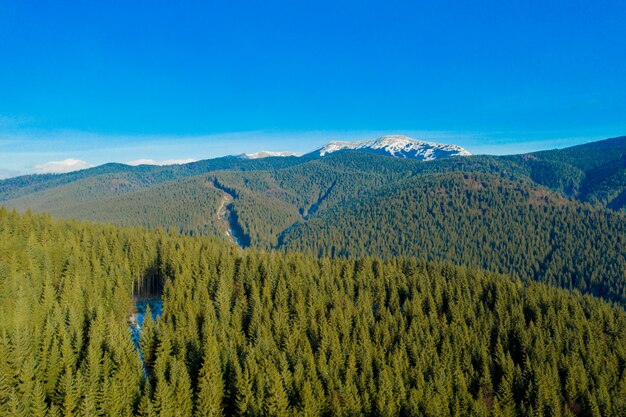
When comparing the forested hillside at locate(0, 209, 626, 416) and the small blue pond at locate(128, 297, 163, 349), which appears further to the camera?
the small blue pond at locate(128, 297, 163, 349)

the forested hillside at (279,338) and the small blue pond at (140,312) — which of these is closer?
the forested hillside at (279,338)

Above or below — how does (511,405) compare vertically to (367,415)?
below

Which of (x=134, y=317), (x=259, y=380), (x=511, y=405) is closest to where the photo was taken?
(x=259, y=380)

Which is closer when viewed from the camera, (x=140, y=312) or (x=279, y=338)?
(x=279, y=338)

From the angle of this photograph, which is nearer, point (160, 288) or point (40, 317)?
point (40, 317)

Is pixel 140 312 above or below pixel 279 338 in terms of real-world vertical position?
above

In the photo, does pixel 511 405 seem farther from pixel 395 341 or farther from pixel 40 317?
pixel 40 317

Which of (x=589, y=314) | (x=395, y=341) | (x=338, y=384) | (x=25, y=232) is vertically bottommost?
(x=589, y=314)

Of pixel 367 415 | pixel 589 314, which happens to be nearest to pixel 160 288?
pixel 367 415
